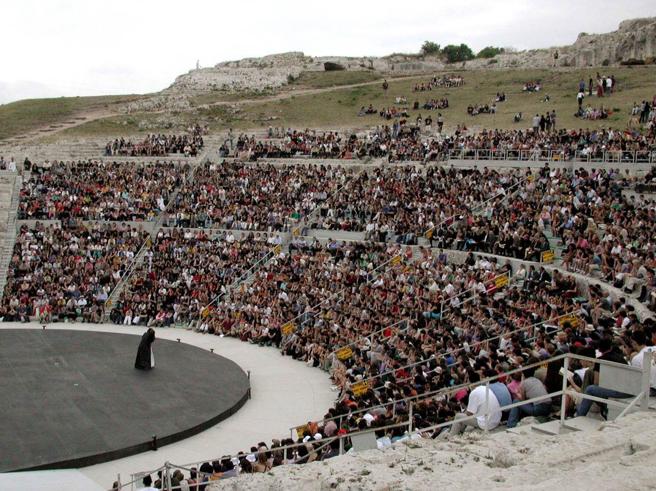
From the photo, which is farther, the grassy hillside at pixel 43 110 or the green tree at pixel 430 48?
the green tree at pixel 430 48

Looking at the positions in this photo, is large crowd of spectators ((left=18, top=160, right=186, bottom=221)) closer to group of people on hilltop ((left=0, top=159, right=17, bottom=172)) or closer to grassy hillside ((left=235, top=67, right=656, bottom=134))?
group of people on hilltop ((left=0, top=159, right=17, bottom=172))

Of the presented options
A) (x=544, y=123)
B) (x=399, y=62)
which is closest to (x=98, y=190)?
(x=544, y=123)

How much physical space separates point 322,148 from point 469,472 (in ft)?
123

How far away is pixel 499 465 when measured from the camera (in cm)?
868

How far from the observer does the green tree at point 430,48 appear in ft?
335

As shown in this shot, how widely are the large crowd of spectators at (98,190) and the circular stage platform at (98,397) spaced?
1381cm

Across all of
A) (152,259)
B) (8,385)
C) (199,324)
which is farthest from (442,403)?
(152,259)

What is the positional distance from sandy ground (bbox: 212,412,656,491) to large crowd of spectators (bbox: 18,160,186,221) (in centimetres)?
3126

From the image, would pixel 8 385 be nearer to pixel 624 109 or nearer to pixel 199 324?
pixel 199 324

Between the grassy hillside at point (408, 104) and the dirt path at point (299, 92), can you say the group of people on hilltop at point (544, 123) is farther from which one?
the dirt path at point (299, 92)

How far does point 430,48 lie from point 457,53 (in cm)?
509

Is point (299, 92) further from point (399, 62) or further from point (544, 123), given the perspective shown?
point (544, 123)

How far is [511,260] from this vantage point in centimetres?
2528

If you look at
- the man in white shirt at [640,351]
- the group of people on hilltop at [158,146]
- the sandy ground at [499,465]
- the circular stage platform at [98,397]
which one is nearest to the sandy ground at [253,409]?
the circular stage platform at [98,397]
